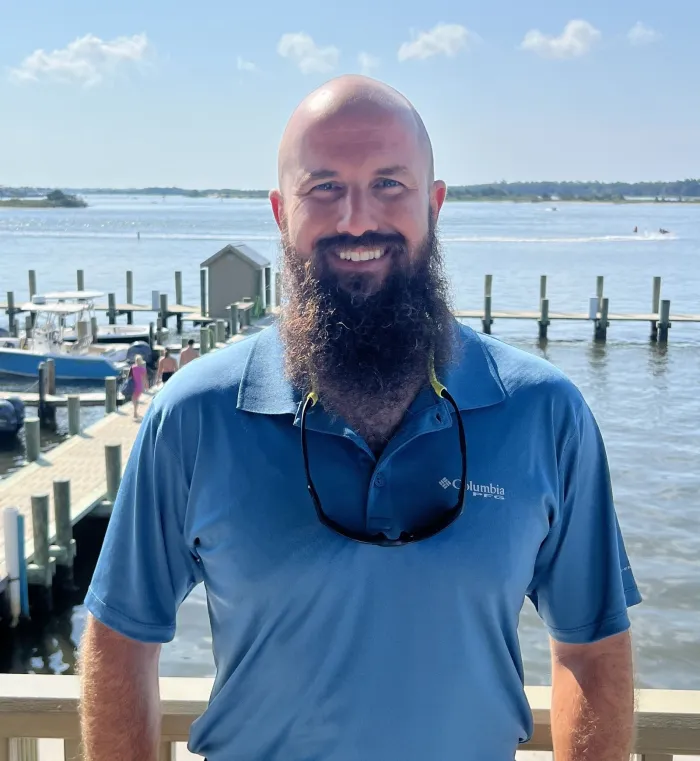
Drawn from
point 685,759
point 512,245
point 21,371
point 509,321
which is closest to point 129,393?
point 21,371

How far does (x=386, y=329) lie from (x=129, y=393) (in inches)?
711

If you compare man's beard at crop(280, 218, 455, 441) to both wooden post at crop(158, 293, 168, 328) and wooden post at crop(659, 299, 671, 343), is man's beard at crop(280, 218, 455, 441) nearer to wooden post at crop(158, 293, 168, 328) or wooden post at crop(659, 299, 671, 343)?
wooden post at crop(158, 293, 168, 328)

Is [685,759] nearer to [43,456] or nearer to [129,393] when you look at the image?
[43,456]

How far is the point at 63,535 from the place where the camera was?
10445mm

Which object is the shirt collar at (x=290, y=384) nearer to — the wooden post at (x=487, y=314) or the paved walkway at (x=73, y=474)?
the paved walkway at (x=73, y=474)

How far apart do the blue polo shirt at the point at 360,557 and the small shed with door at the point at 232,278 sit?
27.7m

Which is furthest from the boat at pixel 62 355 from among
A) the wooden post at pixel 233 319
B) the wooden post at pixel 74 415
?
the wooden post at pixel 74 415

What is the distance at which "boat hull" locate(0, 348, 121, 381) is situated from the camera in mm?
22125

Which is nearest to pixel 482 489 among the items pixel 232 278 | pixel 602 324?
pixel 232 278

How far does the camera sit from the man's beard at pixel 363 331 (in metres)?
1.89

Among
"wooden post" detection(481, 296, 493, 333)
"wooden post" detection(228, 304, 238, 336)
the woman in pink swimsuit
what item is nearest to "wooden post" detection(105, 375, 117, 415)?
the woman in pink swimsuit

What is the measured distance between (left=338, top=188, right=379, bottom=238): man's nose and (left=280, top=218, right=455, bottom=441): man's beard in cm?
2

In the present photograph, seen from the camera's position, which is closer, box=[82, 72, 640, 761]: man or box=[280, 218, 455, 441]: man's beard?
box=[82, 72, 640, 761]: man

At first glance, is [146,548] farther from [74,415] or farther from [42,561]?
[74,415]
